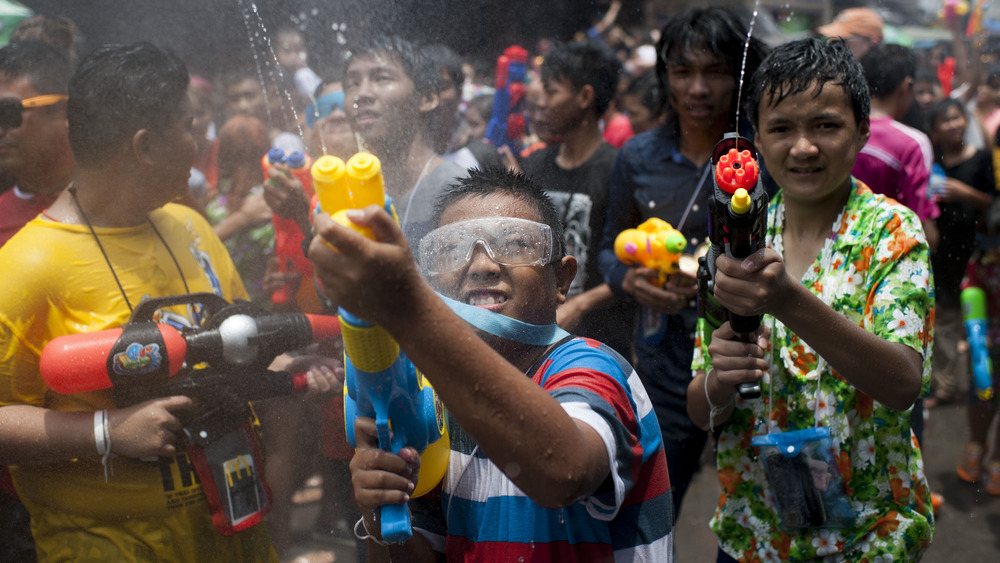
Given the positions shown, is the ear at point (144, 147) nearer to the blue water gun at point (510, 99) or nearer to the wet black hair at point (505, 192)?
the wet black hair at point (505, 192)

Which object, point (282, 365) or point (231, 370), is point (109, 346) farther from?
point (282, 365)

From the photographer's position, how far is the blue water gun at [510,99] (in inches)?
136

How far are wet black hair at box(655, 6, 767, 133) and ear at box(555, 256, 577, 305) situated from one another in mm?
1080

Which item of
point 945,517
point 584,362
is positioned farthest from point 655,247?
point 945,517

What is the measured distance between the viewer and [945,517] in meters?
3.37

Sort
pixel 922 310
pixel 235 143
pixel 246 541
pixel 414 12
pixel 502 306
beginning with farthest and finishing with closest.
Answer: pixel 235 143 → pixel 414 12 → pixel 246 541 → pixel 922 310 → pixel 502 306

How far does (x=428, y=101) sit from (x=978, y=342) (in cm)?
296

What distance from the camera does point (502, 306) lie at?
1226mm

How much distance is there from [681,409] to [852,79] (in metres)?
1.08

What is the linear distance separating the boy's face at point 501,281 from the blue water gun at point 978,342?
3130 mm

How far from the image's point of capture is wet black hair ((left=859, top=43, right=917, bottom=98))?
9.79 ft

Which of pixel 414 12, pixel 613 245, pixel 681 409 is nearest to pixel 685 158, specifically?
pixel 613 245

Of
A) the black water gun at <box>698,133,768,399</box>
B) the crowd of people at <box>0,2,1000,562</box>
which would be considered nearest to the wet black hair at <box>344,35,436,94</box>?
the crowd of people at <box>0,2,1000,562</box>

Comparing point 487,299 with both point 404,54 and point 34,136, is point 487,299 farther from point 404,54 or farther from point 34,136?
point 34,136
